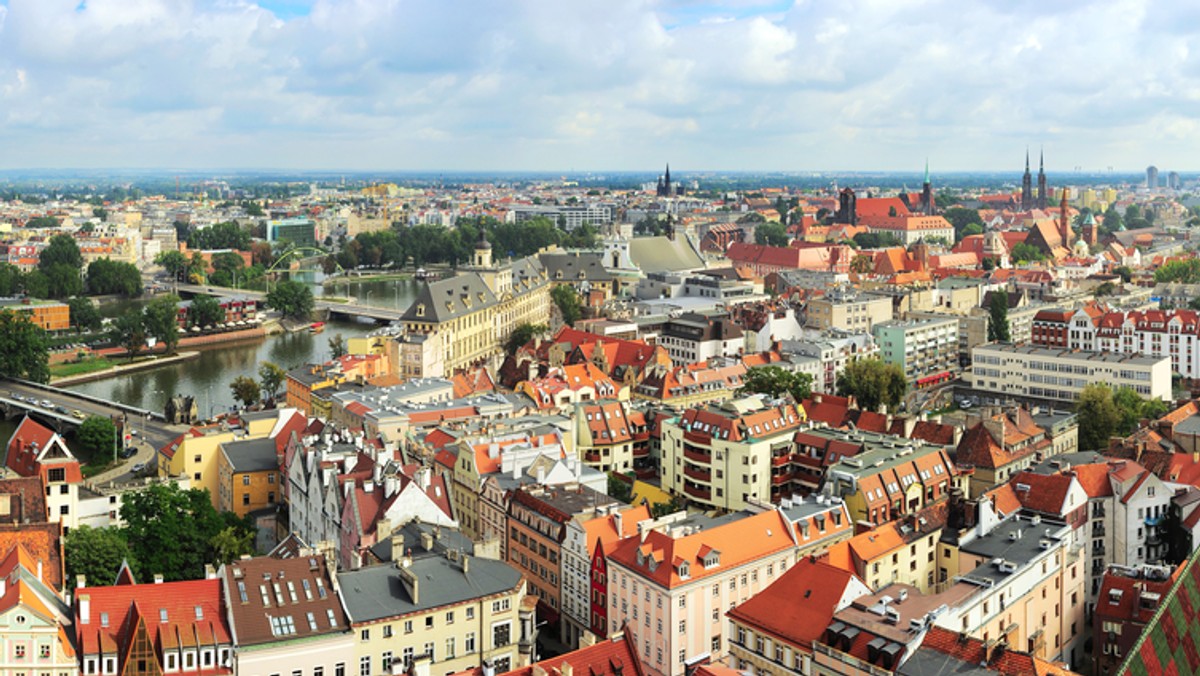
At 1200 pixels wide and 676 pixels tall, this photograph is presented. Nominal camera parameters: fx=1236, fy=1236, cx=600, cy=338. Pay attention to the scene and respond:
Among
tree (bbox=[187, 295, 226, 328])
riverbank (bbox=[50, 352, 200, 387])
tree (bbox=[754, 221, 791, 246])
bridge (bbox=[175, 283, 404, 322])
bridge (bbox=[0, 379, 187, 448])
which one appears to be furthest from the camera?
tree (bbox=[754, 221, 791, 246])

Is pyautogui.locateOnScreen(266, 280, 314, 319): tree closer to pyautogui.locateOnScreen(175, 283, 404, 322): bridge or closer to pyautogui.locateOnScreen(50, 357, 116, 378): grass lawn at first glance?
pyautogui.locateOnScreen(175, 283, 404, 322): bridge

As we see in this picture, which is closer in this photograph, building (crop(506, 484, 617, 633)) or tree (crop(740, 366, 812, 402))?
building (crop(506, 484, 617, 633))

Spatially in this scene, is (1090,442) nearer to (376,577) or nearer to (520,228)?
(376,577)

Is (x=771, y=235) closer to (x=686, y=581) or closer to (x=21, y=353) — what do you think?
(x=21, y=353)

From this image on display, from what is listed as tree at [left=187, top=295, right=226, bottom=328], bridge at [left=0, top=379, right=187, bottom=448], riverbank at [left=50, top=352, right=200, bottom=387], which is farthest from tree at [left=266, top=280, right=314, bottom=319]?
bridge at [left=0, top=379, right=187, bottom=448]

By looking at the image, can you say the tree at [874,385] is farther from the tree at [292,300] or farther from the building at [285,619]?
the tree at [292,300]

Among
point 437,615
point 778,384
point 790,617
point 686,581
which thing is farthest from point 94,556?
point 778,384
